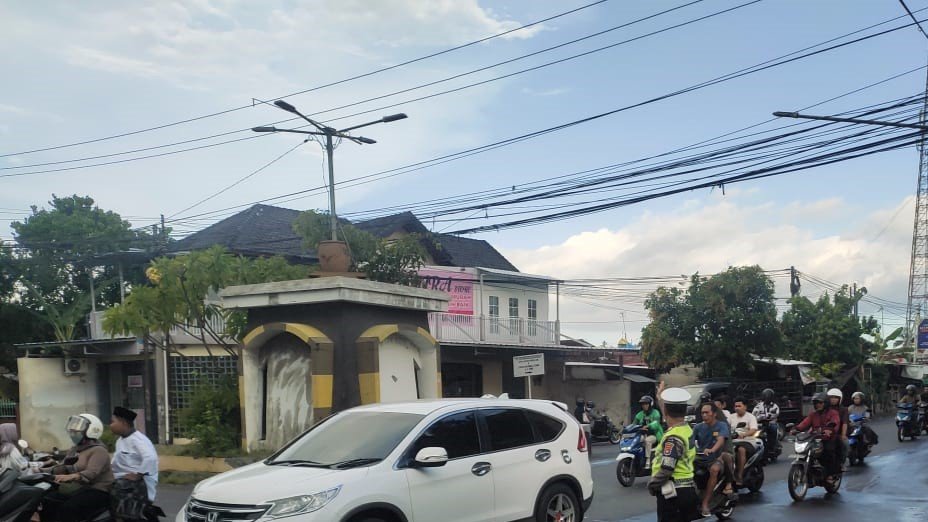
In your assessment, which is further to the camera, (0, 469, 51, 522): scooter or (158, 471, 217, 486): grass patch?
(158, 471, 217, 486): grass patch

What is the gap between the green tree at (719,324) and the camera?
31844 mm

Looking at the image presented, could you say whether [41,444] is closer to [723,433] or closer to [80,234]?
[80,234]

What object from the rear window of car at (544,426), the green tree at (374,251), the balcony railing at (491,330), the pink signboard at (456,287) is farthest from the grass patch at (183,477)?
the pink signboard at (456,287)

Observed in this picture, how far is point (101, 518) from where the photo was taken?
792 cm

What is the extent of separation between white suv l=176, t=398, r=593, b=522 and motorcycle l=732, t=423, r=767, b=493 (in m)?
4.50

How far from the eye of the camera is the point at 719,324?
32125 millimetres

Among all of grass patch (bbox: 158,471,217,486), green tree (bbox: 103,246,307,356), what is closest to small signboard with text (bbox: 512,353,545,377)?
green tree (bbox: 103,246,307,356)

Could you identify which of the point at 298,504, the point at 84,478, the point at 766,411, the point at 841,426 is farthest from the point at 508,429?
the point at 766,411

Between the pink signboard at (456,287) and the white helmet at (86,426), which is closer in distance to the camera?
the white helmet at (86,426)

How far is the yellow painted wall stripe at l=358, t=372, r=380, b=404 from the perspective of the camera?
16.1m

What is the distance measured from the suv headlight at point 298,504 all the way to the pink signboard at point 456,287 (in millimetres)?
27513

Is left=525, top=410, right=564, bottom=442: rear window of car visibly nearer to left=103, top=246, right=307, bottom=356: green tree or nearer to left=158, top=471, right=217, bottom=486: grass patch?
left=158, top=471, right=217, bottom=486: grass patch

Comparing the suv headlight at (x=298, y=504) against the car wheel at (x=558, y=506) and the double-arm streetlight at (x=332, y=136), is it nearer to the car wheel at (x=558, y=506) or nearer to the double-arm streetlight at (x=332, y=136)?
the car wheel at (x=558, y=506)

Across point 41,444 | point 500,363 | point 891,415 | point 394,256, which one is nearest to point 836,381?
point 891,415
